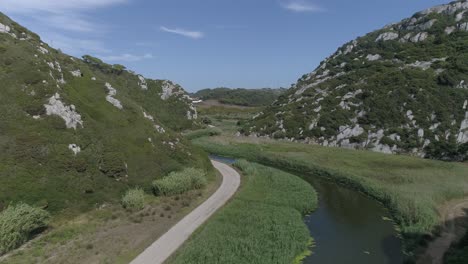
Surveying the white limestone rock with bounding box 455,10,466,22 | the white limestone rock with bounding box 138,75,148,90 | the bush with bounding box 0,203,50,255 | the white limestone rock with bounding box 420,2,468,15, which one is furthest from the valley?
the white limestone rock with bounding box 420,2,468,15

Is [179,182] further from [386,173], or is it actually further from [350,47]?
[350,47]

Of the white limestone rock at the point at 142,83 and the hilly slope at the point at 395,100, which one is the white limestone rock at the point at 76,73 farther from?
the white limestone rock at the point at 142,83

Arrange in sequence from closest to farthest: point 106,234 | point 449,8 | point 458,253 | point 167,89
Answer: point 458,253
point 106,234
point 167,89
point 449,8

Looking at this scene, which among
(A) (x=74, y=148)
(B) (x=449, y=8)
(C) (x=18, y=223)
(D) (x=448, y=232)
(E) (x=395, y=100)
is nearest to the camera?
(C) (x=18, y=223)

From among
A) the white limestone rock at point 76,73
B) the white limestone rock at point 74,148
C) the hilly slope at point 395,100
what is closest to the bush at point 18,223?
the white limestone rock at point 74,148

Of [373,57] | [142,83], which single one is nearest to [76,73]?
[142,83]

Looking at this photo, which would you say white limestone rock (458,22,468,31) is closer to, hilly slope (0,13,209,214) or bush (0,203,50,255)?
hilly slope (0,13,209,214)
